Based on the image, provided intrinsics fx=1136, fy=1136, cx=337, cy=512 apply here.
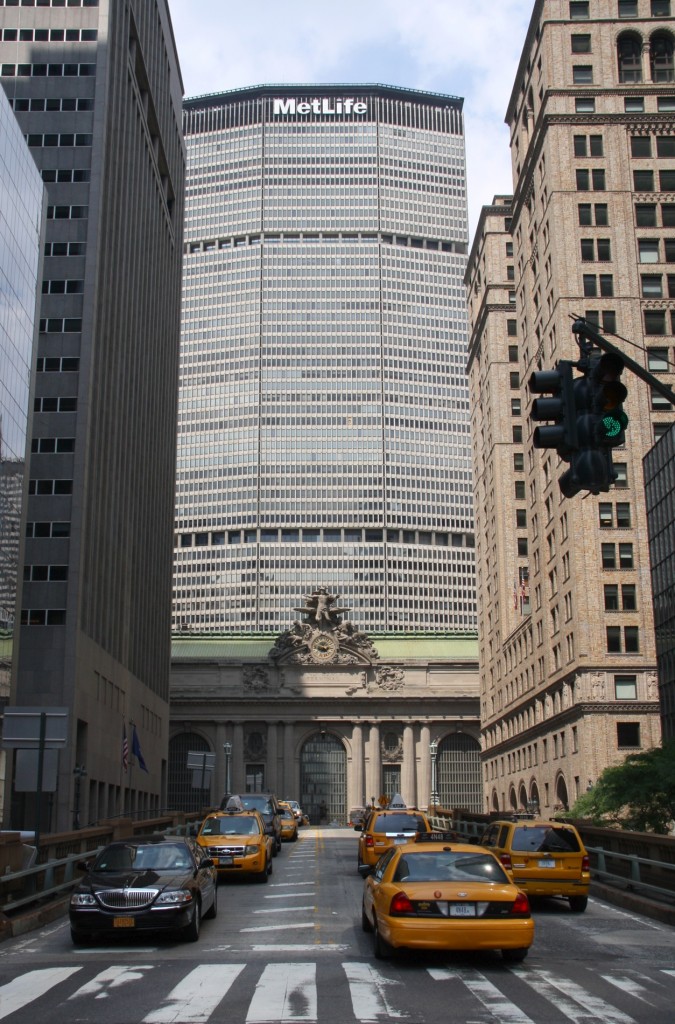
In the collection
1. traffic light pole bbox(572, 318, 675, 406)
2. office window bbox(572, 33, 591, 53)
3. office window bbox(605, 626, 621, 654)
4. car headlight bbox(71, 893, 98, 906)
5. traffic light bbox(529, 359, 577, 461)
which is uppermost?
office window bbox(572, 33, 591, 53)

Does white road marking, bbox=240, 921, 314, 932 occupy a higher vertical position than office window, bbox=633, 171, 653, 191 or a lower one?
lower

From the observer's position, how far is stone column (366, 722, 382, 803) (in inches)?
4500

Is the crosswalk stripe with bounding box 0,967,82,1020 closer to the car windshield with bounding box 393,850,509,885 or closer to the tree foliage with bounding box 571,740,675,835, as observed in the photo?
the car windshield with bounding box 393,850,509,885

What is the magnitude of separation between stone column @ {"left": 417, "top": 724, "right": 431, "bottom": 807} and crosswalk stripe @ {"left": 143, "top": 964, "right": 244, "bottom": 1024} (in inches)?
3959

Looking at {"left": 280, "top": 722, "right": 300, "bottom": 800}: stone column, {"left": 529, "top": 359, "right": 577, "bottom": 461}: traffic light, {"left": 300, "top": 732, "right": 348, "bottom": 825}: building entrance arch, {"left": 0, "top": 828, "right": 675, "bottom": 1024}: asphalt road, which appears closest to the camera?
{"left": 529, "top": 359, "right": 577, "bottom": 461}: traffic light

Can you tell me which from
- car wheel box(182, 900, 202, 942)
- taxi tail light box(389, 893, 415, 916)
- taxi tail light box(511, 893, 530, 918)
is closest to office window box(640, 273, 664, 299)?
car wheel box(182, 900, 202, 942)

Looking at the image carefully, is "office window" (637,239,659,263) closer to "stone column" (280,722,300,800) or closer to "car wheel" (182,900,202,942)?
"car wheel" (182,900,202,942)

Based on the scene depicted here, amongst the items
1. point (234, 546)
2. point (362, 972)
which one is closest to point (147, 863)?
point (362, 972)

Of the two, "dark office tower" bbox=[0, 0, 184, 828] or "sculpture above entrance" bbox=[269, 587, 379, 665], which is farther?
"sculpture above entrance" bbox=[269, 587, 379, 665]

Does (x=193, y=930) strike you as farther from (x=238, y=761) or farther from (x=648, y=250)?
(x=238, y=761)

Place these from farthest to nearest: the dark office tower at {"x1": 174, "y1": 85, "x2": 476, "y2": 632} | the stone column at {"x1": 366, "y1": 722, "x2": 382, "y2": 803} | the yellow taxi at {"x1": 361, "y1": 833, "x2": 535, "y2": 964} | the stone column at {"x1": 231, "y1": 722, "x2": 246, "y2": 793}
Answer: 1. the dark office tower at {"x1": 174, "y1": 85, "x2": 476, "y2": 632}
2. the stone column at {"x1": 231, "y1": 722, "x2": 246, "y2": 793}
3. the stone column at {"x1": 366, "y1": 722, "x2": 382, "y2": 803}
4. the yellow taxi at {"x1": 361, "y1": 833, "x2": 535, "y2": 964}

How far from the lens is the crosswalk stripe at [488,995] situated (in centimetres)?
1180

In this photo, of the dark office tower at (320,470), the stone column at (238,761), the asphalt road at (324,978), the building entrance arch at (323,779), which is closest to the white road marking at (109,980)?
the asphalt road at (324,978)

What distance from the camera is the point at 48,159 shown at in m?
64.1
